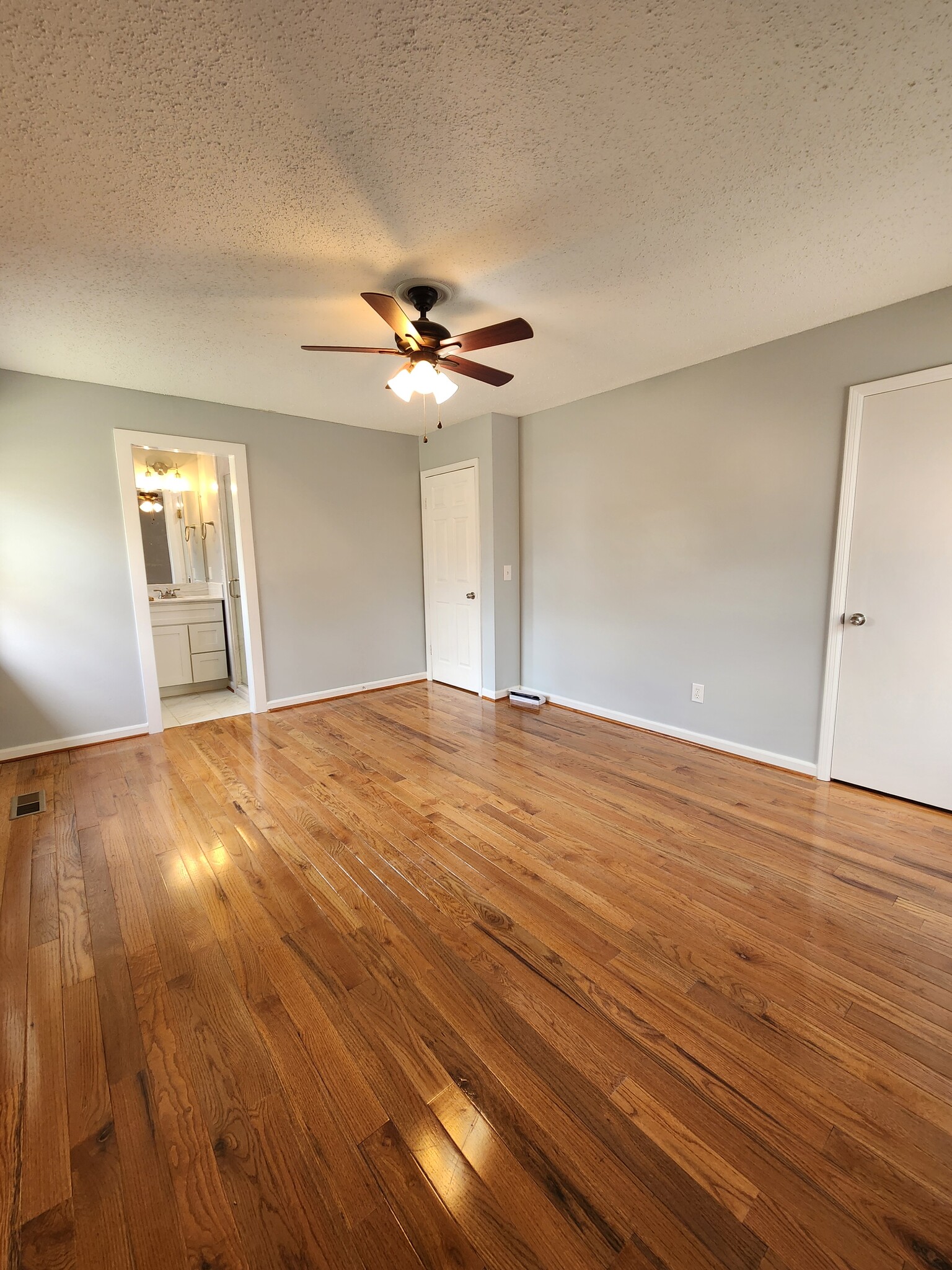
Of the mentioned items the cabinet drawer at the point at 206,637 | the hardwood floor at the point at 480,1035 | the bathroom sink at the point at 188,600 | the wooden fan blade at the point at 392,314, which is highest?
the wooden fan blade at the point at 392,314

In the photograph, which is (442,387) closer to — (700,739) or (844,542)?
(844,542)

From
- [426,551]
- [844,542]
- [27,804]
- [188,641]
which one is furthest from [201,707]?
[844,542]

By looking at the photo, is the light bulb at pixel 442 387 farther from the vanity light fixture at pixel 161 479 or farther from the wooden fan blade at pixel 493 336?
the vanity light fixture at pixel 161 479

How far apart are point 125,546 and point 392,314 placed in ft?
9.26

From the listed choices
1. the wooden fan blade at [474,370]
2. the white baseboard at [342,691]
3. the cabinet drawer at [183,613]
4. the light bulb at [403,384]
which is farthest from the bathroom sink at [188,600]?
the wooden fan blade at [474,370]

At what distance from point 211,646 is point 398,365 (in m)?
3.52

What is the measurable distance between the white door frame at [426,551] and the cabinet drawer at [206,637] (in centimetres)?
212

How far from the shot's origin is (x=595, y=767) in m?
3.06

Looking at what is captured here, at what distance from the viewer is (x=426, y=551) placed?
5078 mm

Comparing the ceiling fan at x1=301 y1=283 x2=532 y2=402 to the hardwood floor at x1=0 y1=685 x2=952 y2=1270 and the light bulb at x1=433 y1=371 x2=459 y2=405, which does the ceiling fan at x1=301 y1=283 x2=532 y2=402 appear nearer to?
the light bulb at x1=433 y1=371 x2=459 y2=405

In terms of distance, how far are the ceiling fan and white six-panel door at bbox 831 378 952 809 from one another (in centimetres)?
188

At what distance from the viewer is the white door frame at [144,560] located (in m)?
3.54

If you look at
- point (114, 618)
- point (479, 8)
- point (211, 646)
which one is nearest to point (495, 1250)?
point (479, 8)

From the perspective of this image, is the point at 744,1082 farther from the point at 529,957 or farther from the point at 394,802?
the point at 394,802
